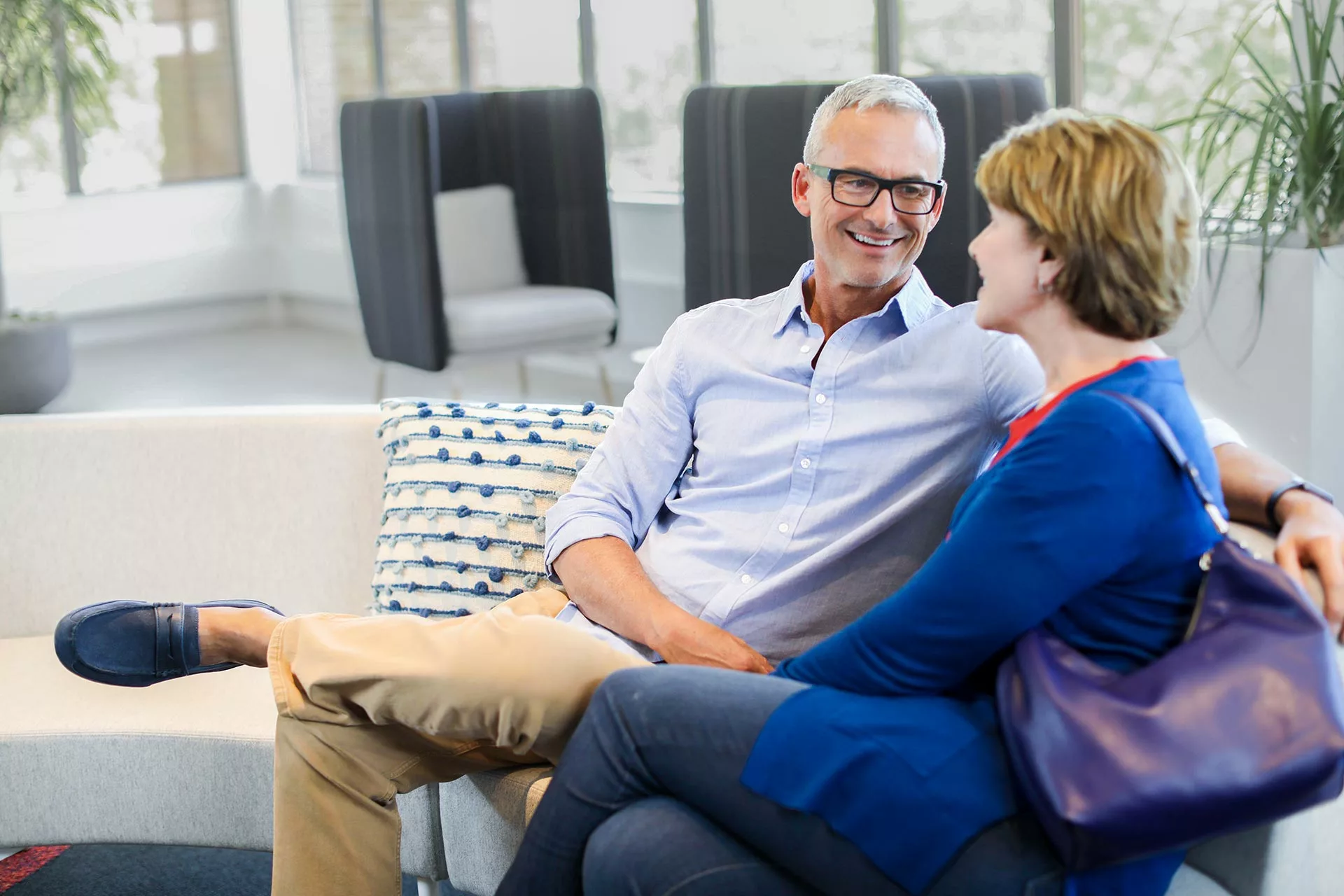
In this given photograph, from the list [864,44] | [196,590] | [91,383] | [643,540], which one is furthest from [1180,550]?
[91,383]

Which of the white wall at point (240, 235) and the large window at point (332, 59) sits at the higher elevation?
the large window at point (332, 59)

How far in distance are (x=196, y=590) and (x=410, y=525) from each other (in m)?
0.48

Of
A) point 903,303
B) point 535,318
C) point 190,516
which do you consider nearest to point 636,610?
point 903,303

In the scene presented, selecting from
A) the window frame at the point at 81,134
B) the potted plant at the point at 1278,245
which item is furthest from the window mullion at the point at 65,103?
the potted plant at the point at 1278,245

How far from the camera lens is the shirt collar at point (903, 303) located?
5.51ft

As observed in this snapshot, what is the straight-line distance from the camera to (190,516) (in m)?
2.21

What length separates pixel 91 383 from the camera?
120 inches

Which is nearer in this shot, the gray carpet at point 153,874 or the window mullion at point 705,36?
the gray carpet at point 153,874

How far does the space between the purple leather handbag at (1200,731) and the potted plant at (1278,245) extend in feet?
6.18


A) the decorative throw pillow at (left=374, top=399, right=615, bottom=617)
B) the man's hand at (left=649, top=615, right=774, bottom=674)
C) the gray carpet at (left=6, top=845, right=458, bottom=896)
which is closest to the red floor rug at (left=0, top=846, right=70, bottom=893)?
the gray carpet at (left=6, top=845, right=458, bottom=896)

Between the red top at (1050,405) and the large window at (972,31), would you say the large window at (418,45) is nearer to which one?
the large window at (972,31)

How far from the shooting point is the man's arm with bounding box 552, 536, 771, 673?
1557 millimetres

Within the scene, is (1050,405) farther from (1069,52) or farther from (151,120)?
(151,120)

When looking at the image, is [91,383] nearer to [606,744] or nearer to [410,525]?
[410,525]
